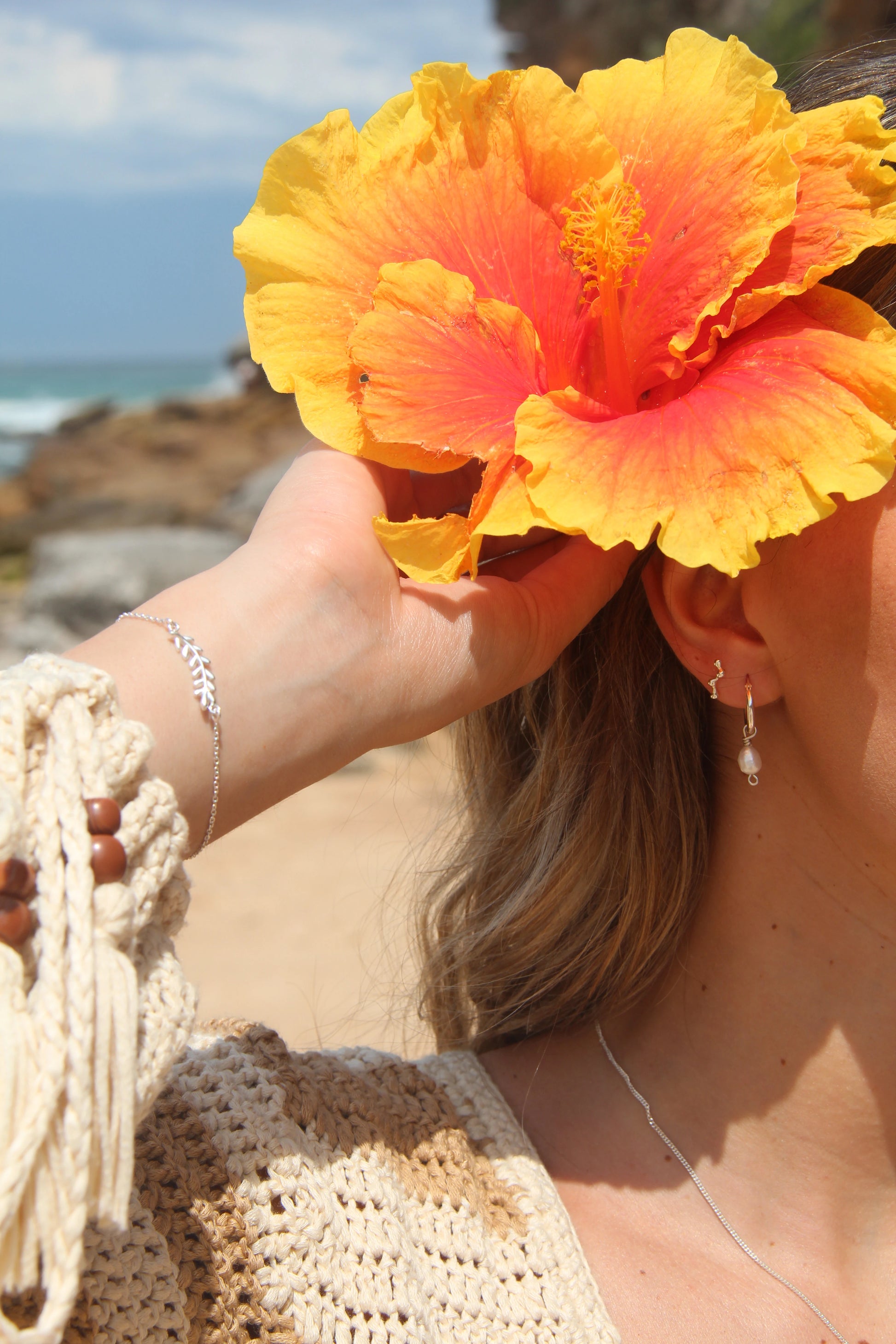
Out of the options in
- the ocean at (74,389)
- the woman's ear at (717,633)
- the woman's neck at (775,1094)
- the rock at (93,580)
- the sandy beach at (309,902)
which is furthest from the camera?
the ocean at (74,389)

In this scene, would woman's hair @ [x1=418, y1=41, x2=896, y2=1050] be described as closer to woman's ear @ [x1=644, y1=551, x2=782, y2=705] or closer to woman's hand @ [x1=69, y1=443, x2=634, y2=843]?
woman's ear @ [x1=644, y1=551, x2=782, y2=705]

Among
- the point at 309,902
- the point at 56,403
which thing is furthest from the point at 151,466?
the point at 56,403

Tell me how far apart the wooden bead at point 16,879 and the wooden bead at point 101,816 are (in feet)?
0.20

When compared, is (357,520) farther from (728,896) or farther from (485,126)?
(728,896)

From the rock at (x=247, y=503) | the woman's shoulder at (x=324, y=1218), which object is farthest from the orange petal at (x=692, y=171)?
the rock at (x=247, y=503)

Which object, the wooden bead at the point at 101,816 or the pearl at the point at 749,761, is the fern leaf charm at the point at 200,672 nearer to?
the wooden bead at the point at 101,816

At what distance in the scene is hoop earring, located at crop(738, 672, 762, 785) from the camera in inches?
57.1

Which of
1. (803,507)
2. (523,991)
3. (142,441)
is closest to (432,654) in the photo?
(803,507)

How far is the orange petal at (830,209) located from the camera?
1094 millimetres

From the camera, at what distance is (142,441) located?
2117cm

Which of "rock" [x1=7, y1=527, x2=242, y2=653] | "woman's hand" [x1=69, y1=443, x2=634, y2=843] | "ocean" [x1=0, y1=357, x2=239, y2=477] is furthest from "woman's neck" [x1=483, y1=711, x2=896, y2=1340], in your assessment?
"ocean" [x1=0, y1=357, x2=239, y2=477]

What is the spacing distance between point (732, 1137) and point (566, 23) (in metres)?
24.9

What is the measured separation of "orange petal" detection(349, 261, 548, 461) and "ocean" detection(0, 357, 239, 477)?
28821mm

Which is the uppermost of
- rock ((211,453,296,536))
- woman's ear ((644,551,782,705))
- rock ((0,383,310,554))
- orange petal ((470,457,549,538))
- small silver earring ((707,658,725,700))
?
orange petal ((470,457,549,538))
